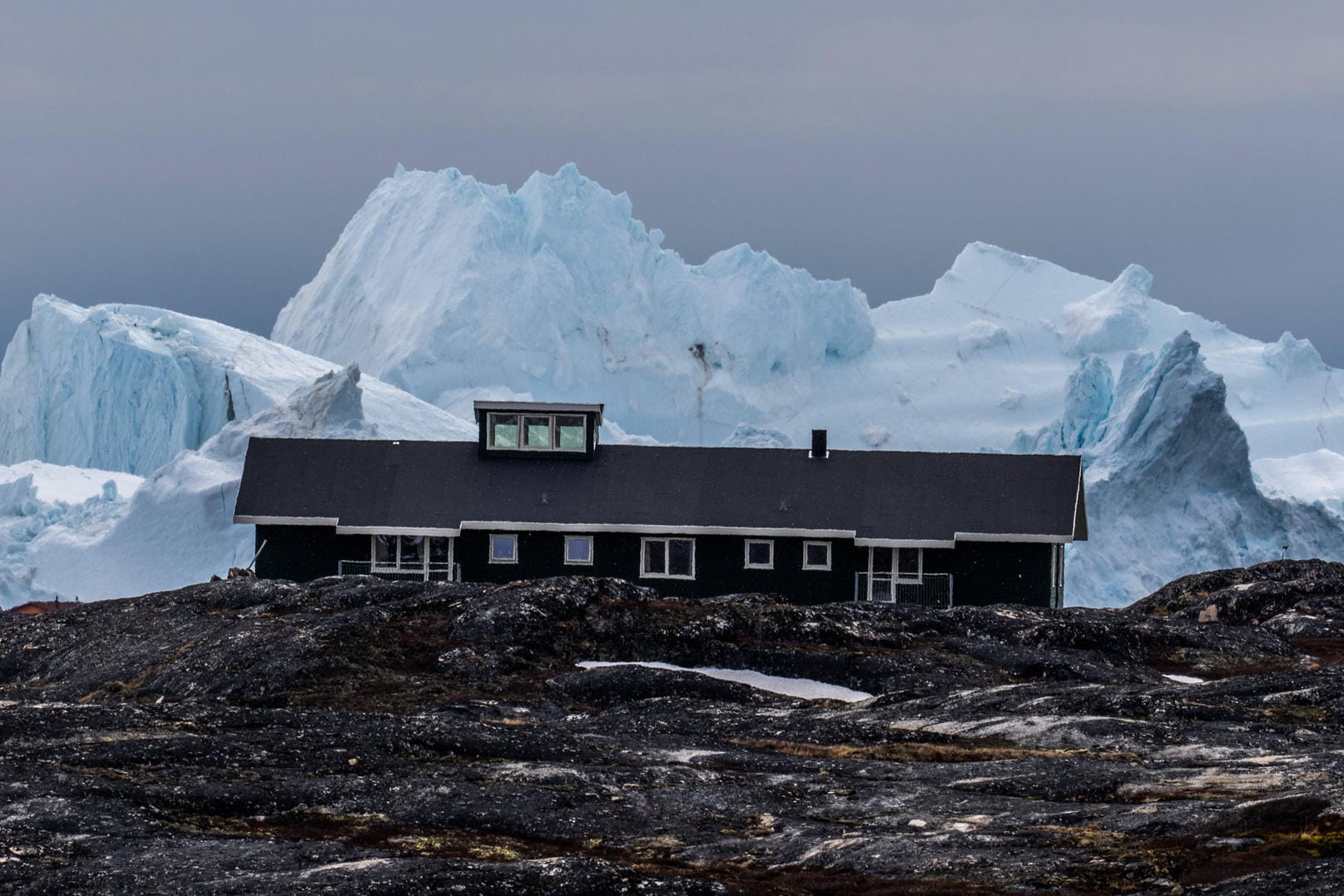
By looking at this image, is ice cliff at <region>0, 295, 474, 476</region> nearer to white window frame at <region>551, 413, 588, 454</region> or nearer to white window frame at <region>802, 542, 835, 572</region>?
white window frame at <region>551, 413, 588, 454</region>

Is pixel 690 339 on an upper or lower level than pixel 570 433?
upper

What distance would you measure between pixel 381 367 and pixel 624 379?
43.0 feet

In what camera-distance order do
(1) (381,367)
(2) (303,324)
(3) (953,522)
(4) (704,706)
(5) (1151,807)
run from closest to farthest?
1. (5) (1151,807)
2. (4) (704,706)
3. (3) (953,522)
4. (1) (381,367)
5. (2) (303,324)

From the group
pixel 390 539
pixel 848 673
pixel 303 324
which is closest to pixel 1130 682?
pixel 848 673

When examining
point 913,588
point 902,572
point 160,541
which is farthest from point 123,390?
point 913,588

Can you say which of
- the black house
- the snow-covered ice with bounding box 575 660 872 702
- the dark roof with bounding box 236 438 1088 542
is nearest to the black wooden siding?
the black house

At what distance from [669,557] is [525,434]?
5601 mm

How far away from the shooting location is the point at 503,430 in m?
43.4

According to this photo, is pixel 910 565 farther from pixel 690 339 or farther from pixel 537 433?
pixel 690 339

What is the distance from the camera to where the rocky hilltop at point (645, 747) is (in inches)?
542

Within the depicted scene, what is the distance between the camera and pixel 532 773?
18.3 meters

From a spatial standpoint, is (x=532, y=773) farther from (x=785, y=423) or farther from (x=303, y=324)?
(x=303, y=324)

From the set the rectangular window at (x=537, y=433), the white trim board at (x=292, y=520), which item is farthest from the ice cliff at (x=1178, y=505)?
the white trim board at (x=292, y=520)

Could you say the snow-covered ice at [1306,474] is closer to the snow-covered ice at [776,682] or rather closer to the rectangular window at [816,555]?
the rectangular window at [816,555]
